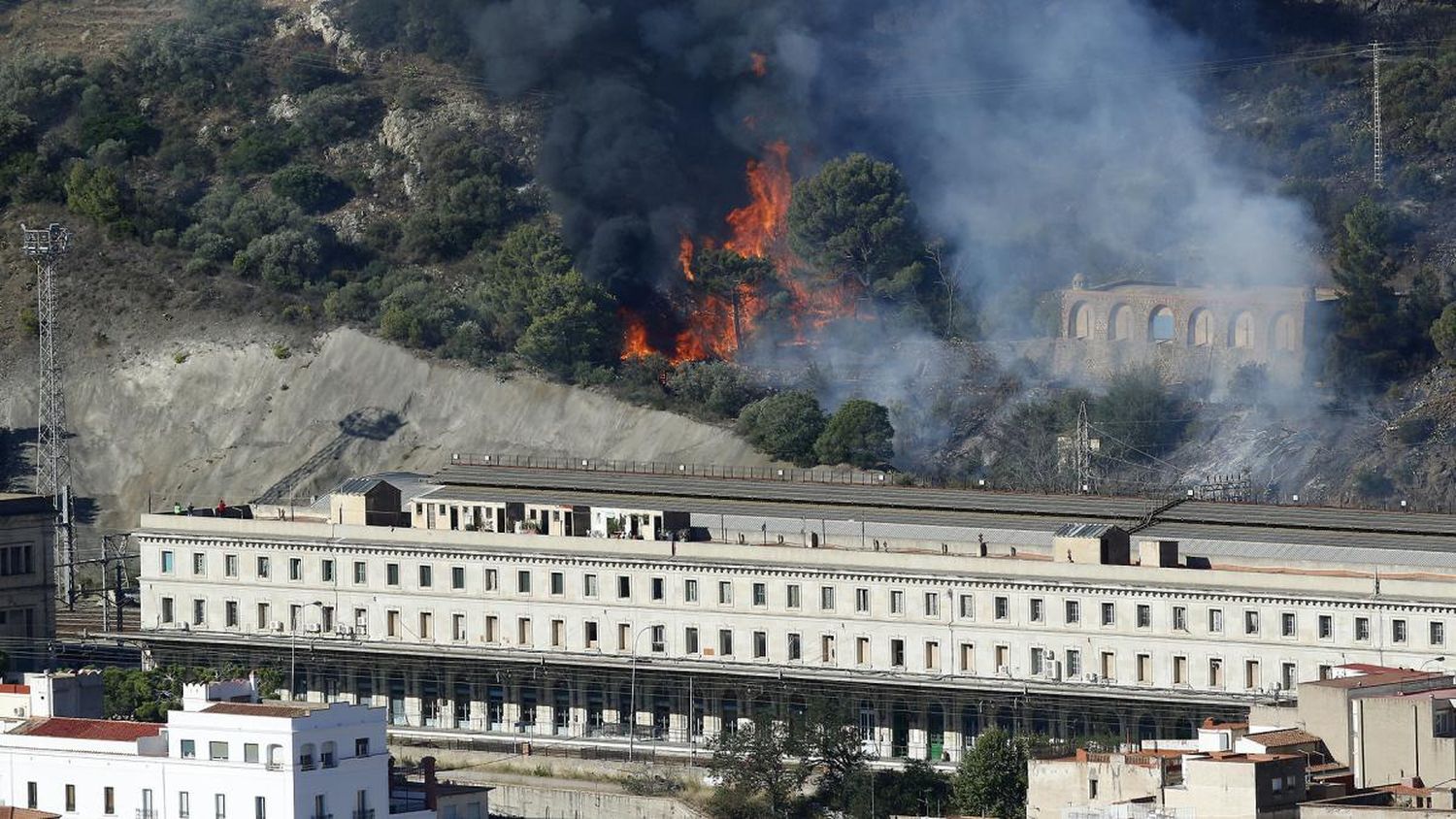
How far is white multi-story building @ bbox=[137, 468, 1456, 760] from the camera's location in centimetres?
15138

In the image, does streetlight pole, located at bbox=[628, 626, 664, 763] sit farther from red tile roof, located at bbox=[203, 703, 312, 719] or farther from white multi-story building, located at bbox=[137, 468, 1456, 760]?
red tile roof, located at bbox=[203, 703, 312, 719]

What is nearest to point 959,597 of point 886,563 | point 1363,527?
point 886,563

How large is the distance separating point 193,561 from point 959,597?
32757mm

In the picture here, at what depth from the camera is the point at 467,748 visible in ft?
536

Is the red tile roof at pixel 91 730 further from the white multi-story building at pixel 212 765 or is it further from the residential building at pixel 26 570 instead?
the residential building at pixel 26 570

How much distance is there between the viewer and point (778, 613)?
6358 inches

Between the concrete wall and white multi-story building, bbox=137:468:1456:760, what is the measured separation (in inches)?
327

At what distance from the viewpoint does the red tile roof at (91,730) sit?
133375 millimetres

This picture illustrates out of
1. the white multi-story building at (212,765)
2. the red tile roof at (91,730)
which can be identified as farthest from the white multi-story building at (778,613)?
the red tile roof at (91,730)

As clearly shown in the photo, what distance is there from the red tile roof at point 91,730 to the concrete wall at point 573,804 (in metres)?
21.2

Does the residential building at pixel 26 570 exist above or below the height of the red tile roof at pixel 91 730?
above

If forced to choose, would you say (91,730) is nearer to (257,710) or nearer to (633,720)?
(257,710)

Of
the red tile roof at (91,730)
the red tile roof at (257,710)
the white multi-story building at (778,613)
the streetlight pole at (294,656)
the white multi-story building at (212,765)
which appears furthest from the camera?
the streetlight pole at (294,656)

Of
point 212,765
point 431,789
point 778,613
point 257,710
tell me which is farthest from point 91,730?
point 778,613
